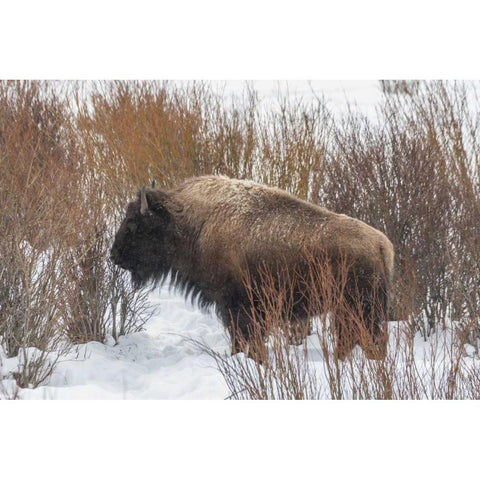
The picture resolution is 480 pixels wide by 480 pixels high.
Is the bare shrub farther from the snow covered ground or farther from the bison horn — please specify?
the bison horn

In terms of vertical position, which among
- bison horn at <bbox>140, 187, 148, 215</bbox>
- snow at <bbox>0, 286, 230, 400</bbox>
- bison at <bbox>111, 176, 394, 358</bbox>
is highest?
bison horn at <bbox>140, 187, 148, 215</bbox>

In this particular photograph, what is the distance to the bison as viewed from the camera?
5.96 meters

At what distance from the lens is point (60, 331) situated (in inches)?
234

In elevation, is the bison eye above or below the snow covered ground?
above

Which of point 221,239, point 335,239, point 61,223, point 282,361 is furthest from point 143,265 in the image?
point 282,361

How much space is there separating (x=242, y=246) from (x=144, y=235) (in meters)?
1.03

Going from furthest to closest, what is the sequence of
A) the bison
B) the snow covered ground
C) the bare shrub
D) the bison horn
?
the bare shrub, the bison horn, the bison, the snow covered ground

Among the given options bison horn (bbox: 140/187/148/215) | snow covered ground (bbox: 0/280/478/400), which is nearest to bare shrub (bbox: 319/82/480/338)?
snow covered ground (bbox: 0/280/478/400)

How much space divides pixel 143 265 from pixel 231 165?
2.32 metres

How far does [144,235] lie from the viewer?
675 cm

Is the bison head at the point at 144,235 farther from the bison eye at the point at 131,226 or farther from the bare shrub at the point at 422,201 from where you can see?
the bare shrub at the point at 422,201

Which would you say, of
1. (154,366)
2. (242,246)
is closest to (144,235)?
(242,246)

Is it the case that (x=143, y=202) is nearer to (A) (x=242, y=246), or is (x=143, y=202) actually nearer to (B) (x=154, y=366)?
(A) (x=242, y=246)

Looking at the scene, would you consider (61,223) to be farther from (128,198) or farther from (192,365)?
(128,198)
